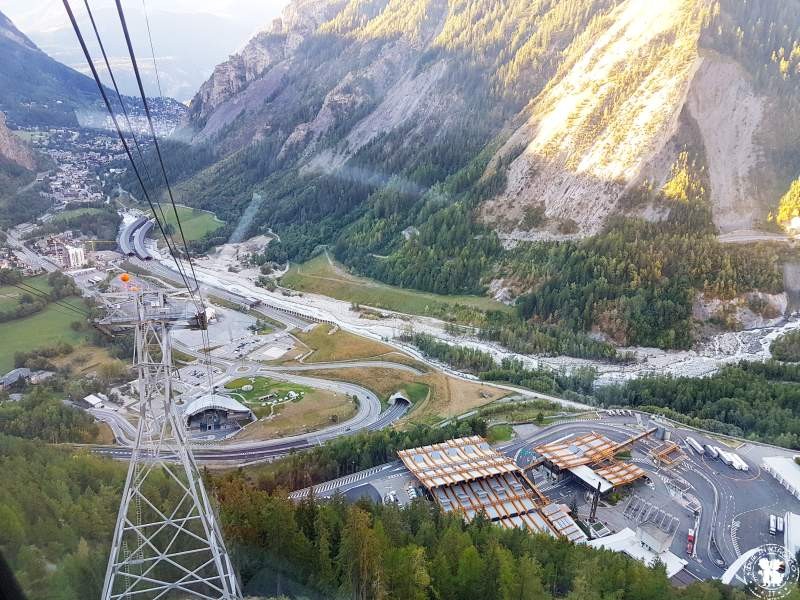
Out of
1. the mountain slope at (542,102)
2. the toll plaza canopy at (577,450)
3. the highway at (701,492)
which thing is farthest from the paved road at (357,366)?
the mountain slope at (542,102)

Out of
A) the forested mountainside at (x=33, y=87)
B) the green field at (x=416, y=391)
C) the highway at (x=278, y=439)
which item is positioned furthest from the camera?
the forested mountainside at (x=33, y=87)

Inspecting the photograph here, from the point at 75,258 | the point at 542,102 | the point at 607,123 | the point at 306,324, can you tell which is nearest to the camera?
the point at 306,324

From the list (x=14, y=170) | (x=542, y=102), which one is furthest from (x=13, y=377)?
(x=542, y=102)

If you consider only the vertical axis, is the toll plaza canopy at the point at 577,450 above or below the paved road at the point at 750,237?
below

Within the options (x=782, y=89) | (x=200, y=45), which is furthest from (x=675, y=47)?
(x=200, y=45)

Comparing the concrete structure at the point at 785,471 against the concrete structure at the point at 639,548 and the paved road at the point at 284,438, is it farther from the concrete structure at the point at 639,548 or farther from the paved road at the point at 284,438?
the paved road at the point at 284,438

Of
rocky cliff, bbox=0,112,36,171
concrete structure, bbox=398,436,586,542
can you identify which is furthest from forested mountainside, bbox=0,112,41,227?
concrete structure, bbox=398,436,586,542

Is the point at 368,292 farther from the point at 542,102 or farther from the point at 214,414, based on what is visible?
the point at 542,102

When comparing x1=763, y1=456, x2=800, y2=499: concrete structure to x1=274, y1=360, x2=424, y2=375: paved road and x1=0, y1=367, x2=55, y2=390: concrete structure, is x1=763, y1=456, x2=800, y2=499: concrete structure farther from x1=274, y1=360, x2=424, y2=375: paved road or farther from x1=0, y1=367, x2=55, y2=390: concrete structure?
x1=0, y1=367, x2=55, y2=390: concrete structure
